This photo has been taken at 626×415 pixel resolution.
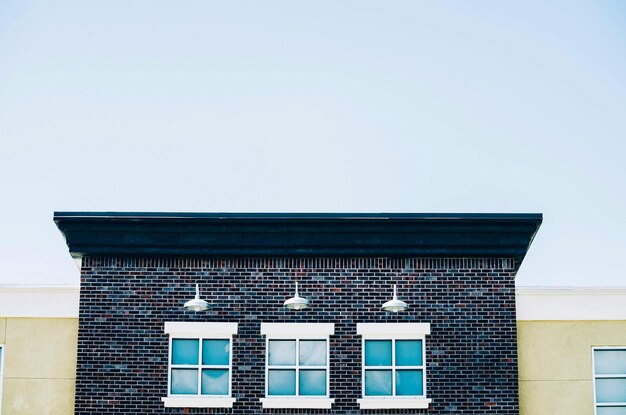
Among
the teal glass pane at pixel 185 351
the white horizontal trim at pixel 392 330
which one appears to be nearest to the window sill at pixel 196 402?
the teal glass pane at pixel 185 351

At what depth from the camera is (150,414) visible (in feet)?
63.4

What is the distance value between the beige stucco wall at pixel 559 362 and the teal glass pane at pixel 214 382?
5.89 metres

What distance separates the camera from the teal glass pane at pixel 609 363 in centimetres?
2011

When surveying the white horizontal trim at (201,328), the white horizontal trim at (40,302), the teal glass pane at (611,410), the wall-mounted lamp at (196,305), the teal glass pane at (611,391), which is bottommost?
the teal glass pane at (611,410)

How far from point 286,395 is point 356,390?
137 centimetres

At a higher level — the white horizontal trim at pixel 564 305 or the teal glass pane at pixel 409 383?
the white horizontal trim at pixel 564 305

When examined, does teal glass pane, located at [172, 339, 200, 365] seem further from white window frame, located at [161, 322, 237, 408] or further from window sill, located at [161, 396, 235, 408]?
window sill, located at [161, 396, 235, 408]

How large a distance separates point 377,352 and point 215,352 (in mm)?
3189

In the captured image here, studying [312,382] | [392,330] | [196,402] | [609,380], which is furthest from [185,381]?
[609,380]

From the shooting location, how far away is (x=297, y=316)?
19.8 metres

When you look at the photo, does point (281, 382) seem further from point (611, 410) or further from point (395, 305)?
point (611, 410)

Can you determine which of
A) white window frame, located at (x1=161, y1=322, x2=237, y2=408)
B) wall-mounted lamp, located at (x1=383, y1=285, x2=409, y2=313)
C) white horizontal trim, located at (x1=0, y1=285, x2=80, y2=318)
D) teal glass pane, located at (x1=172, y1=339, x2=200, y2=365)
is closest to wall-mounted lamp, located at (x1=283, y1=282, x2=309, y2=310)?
white window frame, located at (x1=161, y1=322, x2=237, y2=408)

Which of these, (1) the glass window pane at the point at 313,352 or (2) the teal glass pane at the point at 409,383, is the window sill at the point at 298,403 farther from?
(2) the teal glass pane at the point at 409,383

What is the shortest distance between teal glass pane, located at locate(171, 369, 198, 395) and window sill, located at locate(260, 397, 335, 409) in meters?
1.37
